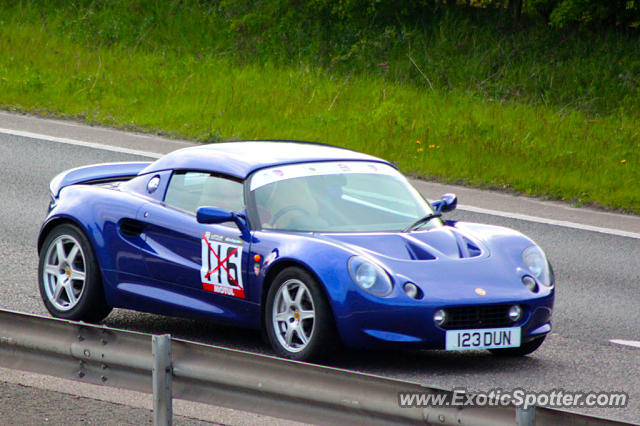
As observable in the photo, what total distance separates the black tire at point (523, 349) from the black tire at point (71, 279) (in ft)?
8.95

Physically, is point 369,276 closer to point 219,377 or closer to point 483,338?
point 483,338

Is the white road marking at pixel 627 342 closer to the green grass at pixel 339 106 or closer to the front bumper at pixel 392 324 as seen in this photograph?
the front bumper at pixel 392 324

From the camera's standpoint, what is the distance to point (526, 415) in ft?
13.3

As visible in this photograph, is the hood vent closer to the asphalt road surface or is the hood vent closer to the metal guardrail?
the asphalt road surface

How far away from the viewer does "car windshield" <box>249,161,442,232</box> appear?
7.45 meters

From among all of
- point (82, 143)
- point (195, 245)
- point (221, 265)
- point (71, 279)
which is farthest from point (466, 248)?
point (82, 143)

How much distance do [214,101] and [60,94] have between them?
90.3 inches

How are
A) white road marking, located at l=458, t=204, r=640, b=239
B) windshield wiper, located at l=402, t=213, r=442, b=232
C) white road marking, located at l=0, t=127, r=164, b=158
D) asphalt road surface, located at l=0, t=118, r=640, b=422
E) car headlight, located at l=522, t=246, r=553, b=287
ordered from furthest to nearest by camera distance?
white road marking, located at l=0, t=127, r=164, b=158 → white road marking, located at l=458, t=204, r=640, b=239 → windshield wiper, located at l=402, t=213, r=442, b=232 → car headlight, located at l=522, t=246, r=553, b=287 → asphalt road surface, located at l=0, t=118, r=640, b=422

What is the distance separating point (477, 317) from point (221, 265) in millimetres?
1675

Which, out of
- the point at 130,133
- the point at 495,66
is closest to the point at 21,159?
the point at 130,133

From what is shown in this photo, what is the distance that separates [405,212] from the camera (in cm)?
780

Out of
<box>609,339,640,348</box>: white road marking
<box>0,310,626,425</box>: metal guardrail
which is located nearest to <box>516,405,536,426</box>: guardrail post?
<box>0,310,626,425</box>: metal guardrail

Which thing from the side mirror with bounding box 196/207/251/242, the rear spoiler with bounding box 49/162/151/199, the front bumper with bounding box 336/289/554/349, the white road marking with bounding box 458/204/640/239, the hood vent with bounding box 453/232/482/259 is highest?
the rear spoiler with bounding box 49/162/151/199

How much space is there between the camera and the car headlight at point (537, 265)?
24.2 feet
